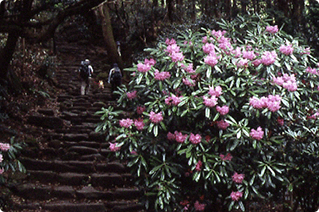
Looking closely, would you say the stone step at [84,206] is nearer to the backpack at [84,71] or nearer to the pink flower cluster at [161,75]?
the pink flower cluster at [161,75]

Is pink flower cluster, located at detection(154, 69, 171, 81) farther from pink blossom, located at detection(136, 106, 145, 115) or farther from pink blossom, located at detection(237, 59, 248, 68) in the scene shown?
pink blossom, located at detection(237, 59, 248, 68)

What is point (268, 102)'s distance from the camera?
14.7 feet

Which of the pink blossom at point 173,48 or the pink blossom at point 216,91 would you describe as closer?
the pink blossom at point 216,91

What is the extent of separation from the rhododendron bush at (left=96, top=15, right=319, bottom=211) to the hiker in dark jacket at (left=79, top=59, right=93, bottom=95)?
842cm

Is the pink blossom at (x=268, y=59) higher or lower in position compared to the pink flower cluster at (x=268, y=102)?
higher

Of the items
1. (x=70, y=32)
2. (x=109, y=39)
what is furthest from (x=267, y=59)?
(x=70, y=32)

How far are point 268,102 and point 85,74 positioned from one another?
9967 mm

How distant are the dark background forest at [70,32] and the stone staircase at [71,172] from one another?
86 cm

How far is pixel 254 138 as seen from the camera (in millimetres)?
4500

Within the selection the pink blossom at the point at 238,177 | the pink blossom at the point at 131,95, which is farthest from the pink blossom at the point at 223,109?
the pink blossom at the point at 131,95

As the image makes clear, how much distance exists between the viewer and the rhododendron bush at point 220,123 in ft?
15.3

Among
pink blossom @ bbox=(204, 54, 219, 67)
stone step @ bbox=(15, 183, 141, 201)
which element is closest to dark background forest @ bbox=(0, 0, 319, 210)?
pink blossom @ bbox=(204, 54, 219, 67)

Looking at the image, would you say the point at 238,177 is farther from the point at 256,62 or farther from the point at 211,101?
the point at 256,62

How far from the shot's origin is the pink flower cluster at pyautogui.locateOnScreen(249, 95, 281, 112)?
14.6 ft
